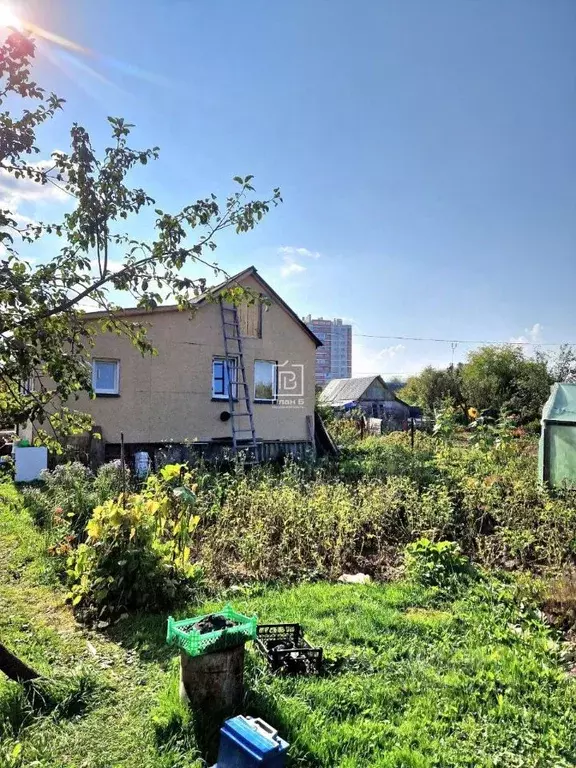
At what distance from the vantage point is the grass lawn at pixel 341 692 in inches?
88.4

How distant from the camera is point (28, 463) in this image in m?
8.87

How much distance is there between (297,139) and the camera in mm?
7914

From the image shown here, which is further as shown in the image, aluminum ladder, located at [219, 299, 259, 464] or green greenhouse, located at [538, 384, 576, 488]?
aluminum ladder, located at [219, 299, 259, 464]

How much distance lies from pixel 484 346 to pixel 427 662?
3426cm

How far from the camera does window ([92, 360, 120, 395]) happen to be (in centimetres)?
1045

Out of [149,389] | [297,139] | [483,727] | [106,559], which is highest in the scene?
[297,139]

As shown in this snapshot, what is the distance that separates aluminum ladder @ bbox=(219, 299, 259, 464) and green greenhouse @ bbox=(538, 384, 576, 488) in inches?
263

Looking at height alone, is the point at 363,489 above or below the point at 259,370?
below

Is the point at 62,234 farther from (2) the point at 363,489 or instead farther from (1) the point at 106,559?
(2) the point at 363,489

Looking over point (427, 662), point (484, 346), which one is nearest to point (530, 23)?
point (427, 662)

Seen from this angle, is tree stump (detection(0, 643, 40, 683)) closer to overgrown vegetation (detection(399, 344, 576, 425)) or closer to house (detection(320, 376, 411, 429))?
overgrown vegetation (detection(399, 344, 576, 425))

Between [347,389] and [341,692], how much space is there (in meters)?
34.2

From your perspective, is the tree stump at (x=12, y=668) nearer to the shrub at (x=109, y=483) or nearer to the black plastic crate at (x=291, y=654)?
the black plastic crate at (x=291, y=654)

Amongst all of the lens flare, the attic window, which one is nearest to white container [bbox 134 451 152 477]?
the attic window
